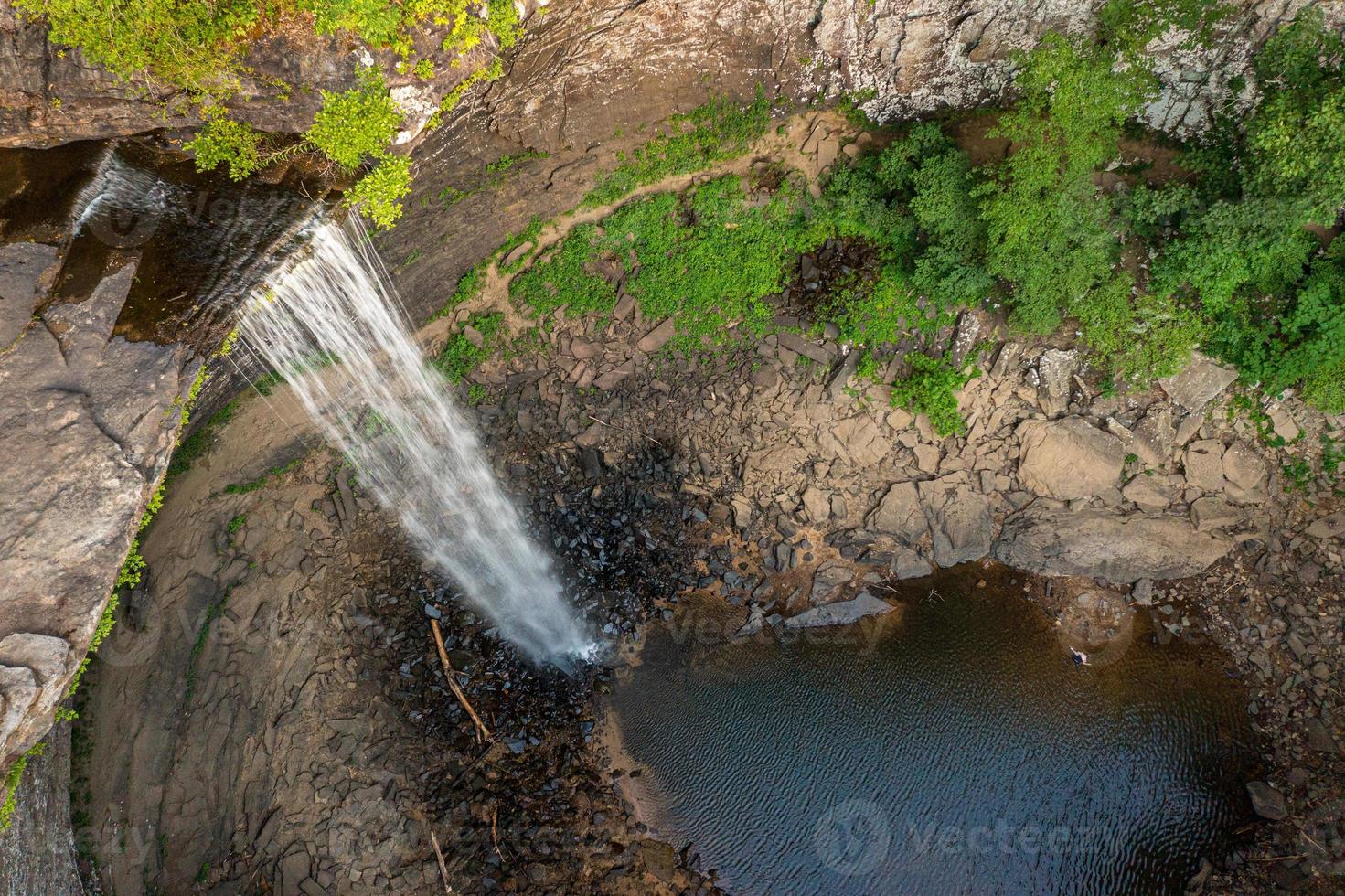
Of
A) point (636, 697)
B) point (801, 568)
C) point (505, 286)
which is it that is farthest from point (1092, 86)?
point (636, 697)

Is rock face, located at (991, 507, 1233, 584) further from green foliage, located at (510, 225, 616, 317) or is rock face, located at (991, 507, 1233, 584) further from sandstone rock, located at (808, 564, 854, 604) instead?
green foliage, located at (510, 225, 616, 317)

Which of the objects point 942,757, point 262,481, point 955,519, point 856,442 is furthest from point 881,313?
point 262,481

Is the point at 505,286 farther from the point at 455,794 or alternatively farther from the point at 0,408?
the point at 455,794

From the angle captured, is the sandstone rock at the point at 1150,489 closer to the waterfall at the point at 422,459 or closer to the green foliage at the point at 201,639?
the waterfall at the point at 422,459

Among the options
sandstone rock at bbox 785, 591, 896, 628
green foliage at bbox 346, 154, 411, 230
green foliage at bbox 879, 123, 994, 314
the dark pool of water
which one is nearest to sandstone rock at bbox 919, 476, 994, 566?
the dark pool of water

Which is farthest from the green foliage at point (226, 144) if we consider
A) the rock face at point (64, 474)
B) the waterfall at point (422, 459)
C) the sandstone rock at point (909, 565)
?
the sandstone rock at point (909, 565)
